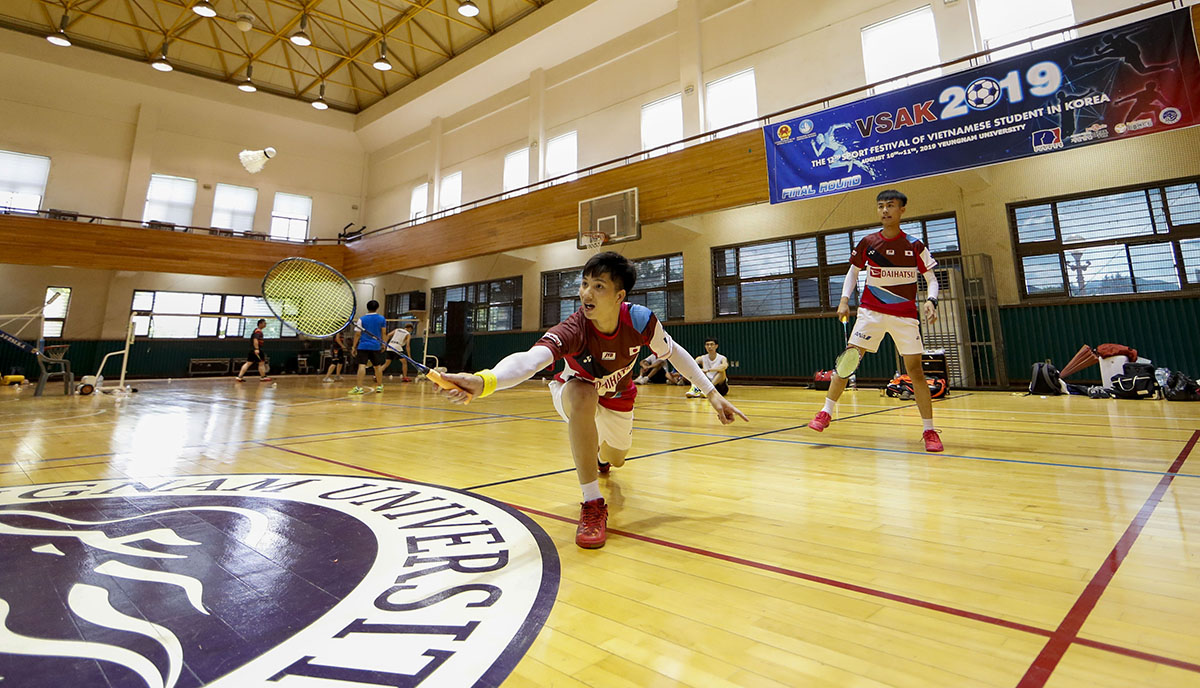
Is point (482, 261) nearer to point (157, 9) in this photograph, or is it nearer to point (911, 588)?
point (157, 9)

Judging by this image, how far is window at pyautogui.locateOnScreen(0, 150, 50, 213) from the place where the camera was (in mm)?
13320

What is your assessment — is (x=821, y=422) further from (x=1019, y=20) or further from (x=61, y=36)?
(x=61, y=36)

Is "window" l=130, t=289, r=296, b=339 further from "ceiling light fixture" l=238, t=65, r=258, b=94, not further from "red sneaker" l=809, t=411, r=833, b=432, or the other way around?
"red sneaker" l=809, t=411, r=833, b=432

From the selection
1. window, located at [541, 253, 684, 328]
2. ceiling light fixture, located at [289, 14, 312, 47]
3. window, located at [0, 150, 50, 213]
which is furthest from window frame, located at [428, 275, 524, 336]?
window, located at [0, 150, 50, 213]

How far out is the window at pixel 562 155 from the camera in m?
13.3

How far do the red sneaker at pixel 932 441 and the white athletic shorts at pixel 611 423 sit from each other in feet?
6.30

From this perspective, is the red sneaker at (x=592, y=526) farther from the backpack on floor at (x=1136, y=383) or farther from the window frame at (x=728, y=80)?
the window frame at (x=728, y=80)

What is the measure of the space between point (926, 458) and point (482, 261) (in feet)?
46.6

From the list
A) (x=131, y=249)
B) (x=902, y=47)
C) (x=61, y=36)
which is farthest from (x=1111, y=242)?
(x=61, y=36)

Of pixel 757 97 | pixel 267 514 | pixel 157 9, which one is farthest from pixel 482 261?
pixel 267 514

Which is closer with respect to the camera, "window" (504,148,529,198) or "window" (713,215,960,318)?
"window" (713,215,960,318)

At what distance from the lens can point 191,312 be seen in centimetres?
1592

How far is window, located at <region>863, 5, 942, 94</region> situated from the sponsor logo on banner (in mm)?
2758

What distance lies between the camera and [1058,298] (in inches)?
299
